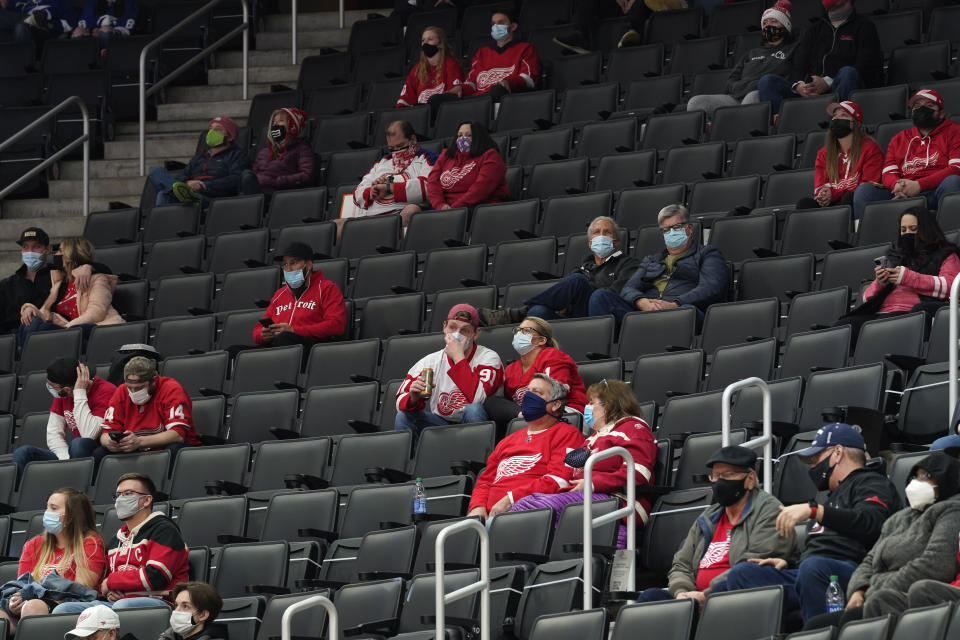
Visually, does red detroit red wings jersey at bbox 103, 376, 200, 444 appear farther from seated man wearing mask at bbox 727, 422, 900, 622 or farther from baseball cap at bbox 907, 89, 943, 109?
baseball cap at bbox 907, 89, 943, 109

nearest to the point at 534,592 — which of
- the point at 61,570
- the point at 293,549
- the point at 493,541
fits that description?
the point at 493,541

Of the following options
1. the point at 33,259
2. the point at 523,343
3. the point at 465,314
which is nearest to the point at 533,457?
the point at 523,343

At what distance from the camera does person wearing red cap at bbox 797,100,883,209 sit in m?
9.43

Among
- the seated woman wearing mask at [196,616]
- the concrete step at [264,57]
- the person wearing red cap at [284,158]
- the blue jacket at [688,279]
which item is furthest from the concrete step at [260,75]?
the seated woman wearing mask at [196,616]

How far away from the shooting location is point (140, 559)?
777 cm

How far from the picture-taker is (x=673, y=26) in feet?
40.5

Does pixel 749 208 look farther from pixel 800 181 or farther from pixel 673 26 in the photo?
pixel 673 26

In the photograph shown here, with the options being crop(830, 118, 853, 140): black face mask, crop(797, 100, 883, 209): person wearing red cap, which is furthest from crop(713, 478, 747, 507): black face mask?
crop(830, 118, 853, 140): black face mask

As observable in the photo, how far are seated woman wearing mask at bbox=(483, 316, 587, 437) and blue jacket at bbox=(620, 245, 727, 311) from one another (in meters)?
0.78

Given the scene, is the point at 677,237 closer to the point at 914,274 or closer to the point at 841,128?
the point at 841,128

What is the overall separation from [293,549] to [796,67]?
16.4 ft

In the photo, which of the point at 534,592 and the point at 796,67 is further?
the point at 796,67

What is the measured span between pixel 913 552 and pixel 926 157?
13.0 ft

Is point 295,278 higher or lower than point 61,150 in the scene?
lower
